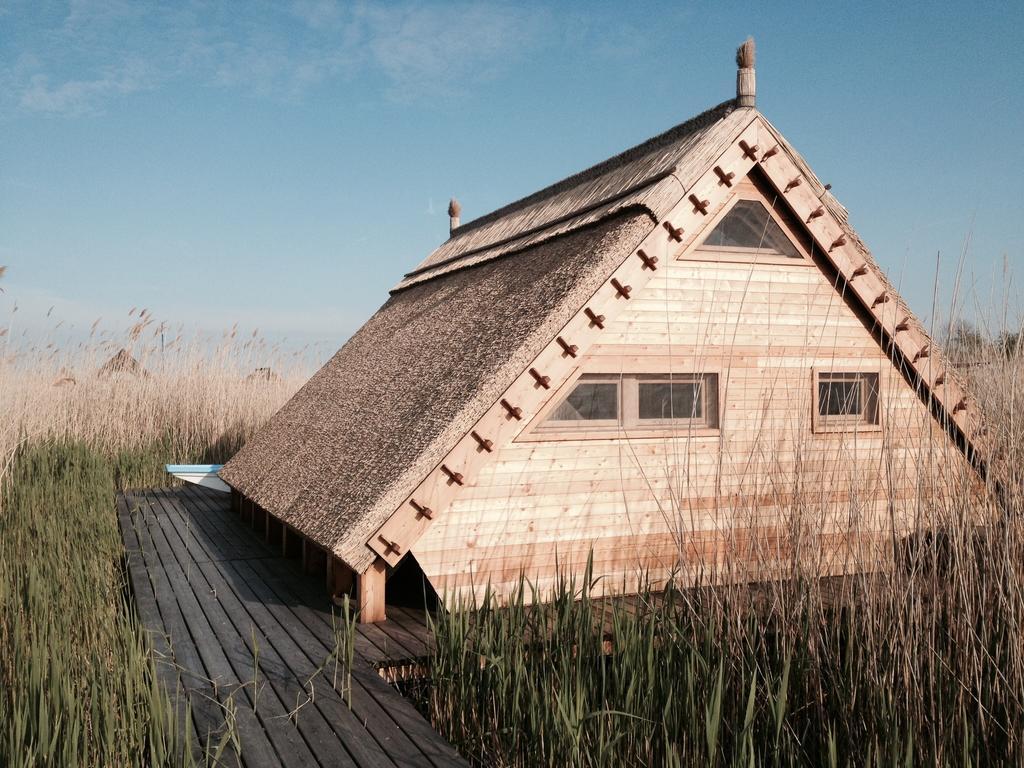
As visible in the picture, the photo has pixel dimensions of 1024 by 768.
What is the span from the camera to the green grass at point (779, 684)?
261 cm

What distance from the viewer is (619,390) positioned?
482 cm

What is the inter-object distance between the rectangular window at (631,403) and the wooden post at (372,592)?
1.24 meters

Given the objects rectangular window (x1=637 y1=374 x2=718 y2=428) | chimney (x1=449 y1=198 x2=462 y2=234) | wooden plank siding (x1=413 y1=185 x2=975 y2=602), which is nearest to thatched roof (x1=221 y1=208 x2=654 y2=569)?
wooden plank siding (x1=413 y1=185 x2=975 y2=602)

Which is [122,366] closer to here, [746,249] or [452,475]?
[452,475]

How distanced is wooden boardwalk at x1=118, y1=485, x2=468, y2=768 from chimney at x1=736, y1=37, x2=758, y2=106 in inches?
150

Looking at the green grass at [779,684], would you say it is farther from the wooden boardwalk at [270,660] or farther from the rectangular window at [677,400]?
the rectangular window at [677,400]

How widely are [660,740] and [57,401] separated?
417 inches

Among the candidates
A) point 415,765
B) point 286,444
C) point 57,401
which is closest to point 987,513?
point 415,765

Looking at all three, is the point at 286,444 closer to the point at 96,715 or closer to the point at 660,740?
the point at 96,715

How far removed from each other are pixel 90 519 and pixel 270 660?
9.95ft

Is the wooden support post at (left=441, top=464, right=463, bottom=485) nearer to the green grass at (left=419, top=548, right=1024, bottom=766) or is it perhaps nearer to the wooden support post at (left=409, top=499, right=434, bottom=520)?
the wooden support post at (left=409, top=499, right=434, bottom=520)

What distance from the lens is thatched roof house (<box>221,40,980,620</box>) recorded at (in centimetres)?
442

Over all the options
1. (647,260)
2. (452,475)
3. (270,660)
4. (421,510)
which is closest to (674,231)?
(647,260)

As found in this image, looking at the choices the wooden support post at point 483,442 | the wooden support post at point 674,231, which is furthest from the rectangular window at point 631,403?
the wooden support post at point 674,231
